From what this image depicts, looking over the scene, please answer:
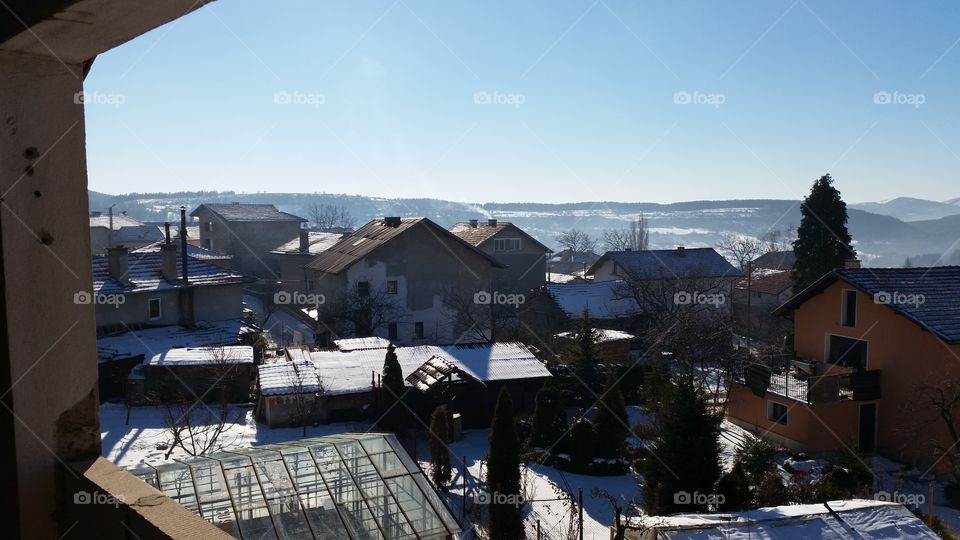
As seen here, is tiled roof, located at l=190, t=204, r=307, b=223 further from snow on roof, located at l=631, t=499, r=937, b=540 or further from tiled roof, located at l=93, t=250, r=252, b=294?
snow on roof, located at l=631, t=499, r=937, b=540

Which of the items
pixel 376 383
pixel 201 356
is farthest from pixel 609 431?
pixel 201 356

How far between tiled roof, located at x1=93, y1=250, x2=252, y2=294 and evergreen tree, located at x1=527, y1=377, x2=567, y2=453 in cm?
1657

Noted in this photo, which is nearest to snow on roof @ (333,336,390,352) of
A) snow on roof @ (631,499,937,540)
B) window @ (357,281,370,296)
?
window @ (357,281,370,296)

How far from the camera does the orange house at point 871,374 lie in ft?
60.7

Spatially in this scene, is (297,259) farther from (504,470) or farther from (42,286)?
(42,286)

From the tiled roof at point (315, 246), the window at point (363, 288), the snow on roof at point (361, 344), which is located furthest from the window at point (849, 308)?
the tiled roof at point (315, 246)

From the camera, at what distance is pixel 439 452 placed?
16141 millimetres

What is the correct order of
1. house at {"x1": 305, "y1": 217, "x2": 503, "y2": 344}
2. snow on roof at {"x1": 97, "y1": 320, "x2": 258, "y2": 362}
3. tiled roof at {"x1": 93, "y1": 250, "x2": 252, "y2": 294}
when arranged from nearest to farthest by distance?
snow on roof at {"x1": 97, "y1": 320, "x2": 258, "y2": 362} → tiled roof at {"x1": 93, "y1": 250, "x2": 252, "y2": 294} → house at {"x1": 305, "y1": 217, "x2": 503, "y2": 344}

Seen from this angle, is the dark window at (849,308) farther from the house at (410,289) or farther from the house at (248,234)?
the house at (248,234)

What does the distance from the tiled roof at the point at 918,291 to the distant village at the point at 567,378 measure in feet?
0.22

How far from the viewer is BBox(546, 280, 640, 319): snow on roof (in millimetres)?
36312

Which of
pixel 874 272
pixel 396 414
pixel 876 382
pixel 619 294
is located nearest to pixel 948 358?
pixel 876 382

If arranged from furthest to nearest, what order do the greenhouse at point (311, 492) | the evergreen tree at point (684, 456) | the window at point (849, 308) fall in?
1. the window at point (849, 308)
2. the evergreen tree at point (684, 456)
3. the greenhouse at point (311, 492)

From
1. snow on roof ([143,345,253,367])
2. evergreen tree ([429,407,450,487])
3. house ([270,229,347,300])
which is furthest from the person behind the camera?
house ([270,229,347,300])
